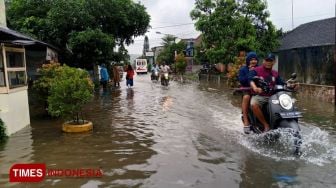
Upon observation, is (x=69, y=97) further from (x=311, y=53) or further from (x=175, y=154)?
(x=311, y=53)

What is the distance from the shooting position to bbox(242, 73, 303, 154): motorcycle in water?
621 cm

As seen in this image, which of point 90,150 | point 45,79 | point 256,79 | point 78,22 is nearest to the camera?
point 256,79

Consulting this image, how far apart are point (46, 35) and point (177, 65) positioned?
1038 inches

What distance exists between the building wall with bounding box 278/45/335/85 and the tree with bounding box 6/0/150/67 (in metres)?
9.76

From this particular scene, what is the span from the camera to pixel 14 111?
30.1 ft

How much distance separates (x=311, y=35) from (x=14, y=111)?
20419 mm

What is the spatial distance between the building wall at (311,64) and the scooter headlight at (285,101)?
1282 centimetres

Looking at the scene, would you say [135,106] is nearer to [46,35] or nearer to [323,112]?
[323,112]

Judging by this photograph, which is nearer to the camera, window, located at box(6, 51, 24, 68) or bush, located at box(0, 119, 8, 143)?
bush, located at box(0, 119, 8, 143)

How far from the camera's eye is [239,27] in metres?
25.7

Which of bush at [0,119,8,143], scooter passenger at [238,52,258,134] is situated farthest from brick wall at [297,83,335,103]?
bush at [0,119,8,143]

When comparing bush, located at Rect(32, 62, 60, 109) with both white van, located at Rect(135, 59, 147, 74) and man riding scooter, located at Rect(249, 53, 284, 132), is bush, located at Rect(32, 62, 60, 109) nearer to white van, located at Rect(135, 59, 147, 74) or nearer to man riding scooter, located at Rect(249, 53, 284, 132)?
man riding scooter, located at Rect(249, 53, 284, 132)

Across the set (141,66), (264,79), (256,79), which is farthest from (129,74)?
(141,66)

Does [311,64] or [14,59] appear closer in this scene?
[14,59]
